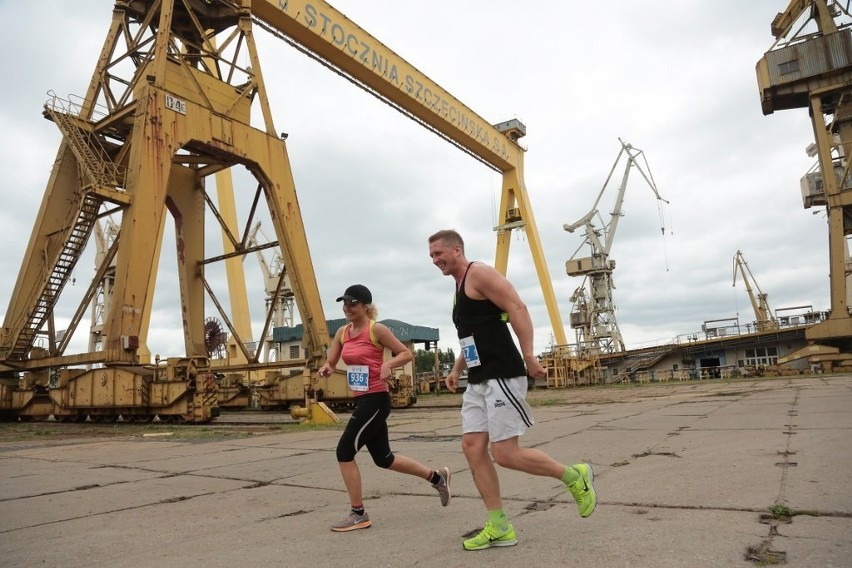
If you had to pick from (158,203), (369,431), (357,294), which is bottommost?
(369,431)

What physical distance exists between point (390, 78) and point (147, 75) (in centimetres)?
1077

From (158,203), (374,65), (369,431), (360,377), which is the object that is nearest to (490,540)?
(369,431)

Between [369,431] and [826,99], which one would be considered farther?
[826,99]

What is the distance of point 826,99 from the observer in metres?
27.6

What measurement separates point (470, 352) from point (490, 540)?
2.84ft

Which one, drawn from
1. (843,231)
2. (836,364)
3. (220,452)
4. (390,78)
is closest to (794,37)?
(843,231)

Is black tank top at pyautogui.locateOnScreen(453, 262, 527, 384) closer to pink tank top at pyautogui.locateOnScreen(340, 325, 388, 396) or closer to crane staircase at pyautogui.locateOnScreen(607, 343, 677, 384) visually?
pink tank top at pyautogui.locateOnScreen(340, 325, 388, 396)

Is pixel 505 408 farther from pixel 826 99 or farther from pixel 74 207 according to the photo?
pixel 826 99

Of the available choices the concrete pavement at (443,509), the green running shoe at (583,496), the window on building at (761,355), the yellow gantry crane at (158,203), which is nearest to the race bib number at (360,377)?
the concrete pavement at (443,509)

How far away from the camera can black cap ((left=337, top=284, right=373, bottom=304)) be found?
3603mm

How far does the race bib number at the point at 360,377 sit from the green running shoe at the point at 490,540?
1.16 metres

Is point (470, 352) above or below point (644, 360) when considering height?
above

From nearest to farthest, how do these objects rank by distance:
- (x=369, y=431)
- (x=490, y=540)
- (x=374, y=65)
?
(x=490, y=540)
(x=369, y=431)
(x=374, y=65)

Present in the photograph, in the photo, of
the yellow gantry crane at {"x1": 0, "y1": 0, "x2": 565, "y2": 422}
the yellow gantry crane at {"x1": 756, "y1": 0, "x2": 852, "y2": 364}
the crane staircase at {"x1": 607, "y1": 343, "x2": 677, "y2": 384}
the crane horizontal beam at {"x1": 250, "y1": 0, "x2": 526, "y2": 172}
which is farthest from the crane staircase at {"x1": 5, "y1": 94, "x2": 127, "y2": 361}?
the crane staircase at {"x1": 607, "y1": 343, "x2": 677, "y2": 384}
